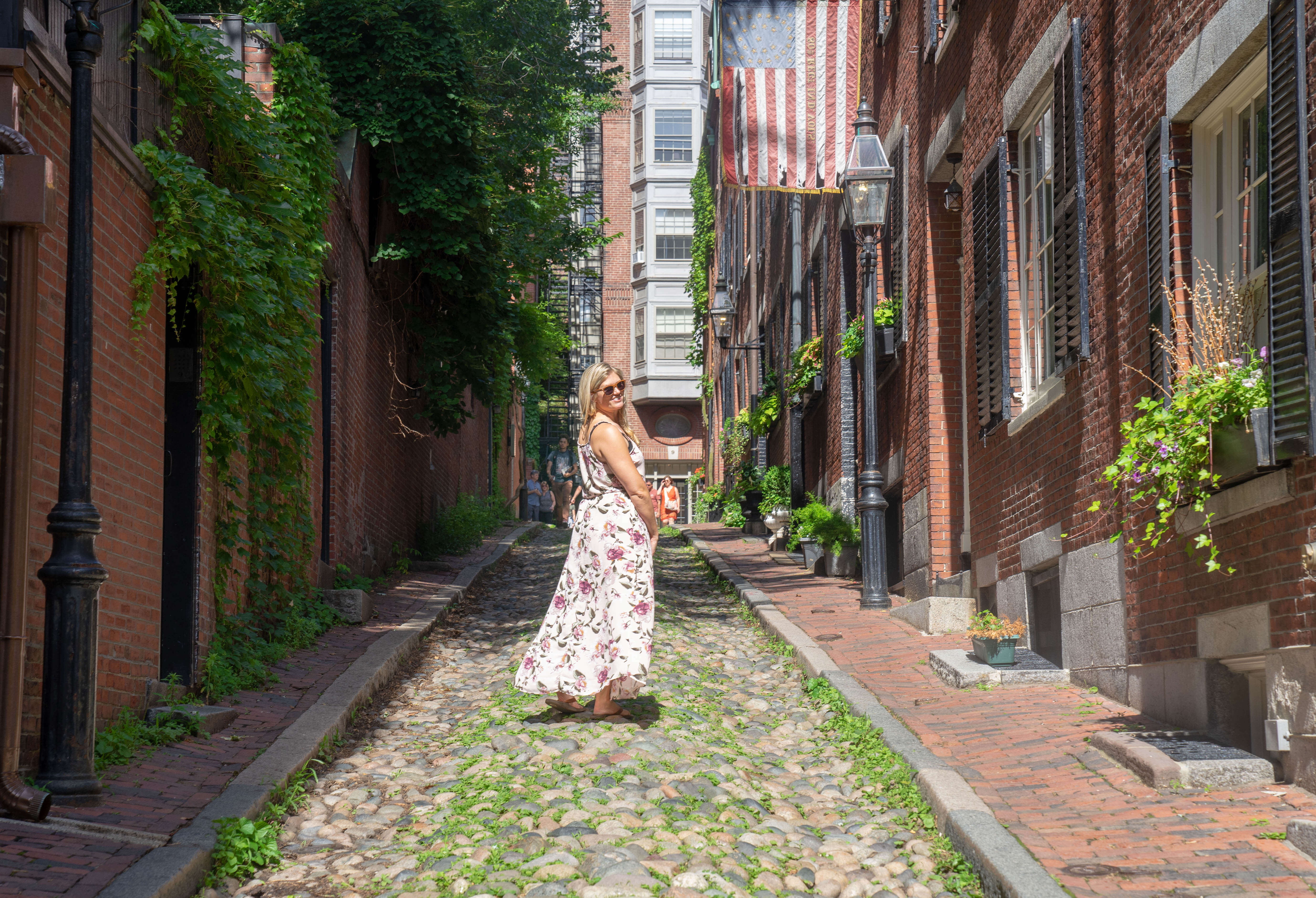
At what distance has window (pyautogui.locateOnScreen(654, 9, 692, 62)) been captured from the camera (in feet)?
156

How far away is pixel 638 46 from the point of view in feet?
158

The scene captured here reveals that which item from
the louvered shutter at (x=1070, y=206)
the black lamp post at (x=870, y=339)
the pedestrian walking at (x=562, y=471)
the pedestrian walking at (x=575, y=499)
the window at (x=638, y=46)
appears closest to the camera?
the louvered shutter at (x=1070, y=206)

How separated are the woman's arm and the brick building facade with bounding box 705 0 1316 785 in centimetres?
261

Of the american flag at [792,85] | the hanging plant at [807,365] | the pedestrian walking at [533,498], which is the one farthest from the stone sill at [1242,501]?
the pedestrian walking at [533,498]

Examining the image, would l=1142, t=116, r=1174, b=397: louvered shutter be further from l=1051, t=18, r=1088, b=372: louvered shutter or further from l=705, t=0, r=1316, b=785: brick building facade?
l=1051, t=18, r=1088, b=372: louvered shutter

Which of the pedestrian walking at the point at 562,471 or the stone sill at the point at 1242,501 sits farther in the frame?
the pedestrian walking at the point at 562,471

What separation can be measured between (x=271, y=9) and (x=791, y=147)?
5944mm

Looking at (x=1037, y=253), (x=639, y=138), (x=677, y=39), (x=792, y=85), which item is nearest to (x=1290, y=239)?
(x=1037, y=253)

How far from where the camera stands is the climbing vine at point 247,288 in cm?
745

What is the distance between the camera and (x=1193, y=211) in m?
6.32

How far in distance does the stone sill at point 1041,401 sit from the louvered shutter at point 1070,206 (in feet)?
0.34

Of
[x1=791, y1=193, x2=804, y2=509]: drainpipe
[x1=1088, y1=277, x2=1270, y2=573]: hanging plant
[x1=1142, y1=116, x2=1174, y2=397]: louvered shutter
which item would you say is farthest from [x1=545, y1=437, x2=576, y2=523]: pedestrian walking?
[x1=1088, y1=277, x2=1270, y2=573]: hanging plant

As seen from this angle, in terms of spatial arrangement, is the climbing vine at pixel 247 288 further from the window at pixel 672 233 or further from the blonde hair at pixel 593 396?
the window at pixel 672 233

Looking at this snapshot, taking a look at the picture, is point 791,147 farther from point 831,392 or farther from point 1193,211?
point 1193,211
